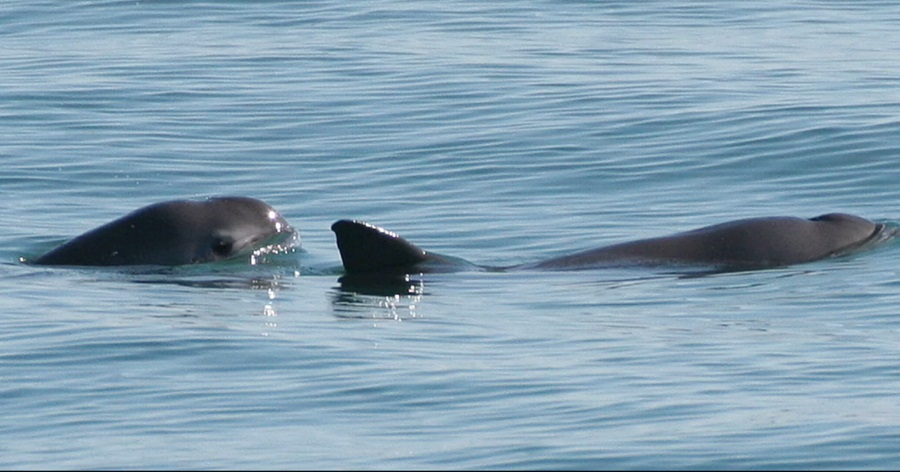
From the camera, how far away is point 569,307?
13984mm

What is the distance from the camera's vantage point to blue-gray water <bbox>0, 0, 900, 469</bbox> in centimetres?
1055

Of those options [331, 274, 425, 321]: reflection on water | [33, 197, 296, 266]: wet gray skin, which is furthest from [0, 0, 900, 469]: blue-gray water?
[33, 197, 296, 266]: wet gray skin

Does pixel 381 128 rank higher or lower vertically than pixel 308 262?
higher

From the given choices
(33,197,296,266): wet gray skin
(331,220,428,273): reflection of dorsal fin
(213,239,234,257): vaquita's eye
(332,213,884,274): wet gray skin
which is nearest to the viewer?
(331,220,428,273): reflection of dorsal fin

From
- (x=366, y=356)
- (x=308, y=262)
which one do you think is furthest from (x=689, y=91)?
(x=366, y=356)

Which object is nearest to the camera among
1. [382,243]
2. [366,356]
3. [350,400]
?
[350,400]

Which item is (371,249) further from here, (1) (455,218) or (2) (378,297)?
(1) (455,218)

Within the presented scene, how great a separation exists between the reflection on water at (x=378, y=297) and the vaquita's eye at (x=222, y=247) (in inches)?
44.2

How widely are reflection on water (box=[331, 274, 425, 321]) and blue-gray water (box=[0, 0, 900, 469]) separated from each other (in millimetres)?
51

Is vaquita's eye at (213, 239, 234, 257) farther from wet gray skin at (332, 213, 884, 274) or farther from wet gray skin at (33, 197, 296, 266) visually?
wet gray skin at (332, 213, 884, 274)

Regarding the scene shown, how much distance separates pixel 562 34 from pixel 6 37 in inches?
304

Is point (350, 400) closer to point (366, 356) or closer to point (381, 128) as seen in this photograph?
point (366, 356)

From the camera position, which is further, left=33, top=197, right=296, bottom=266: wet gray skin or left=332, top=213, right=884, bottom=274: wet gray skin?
left=33, top=197, right=296, bottom=266: wet gray skin

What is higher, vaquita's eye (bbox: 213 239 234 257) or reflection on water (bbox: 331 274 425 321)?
vaquita's eye (bbox: 213 239 234 257)
